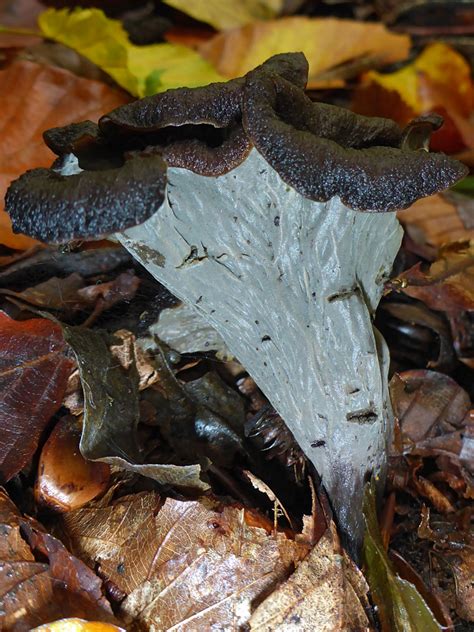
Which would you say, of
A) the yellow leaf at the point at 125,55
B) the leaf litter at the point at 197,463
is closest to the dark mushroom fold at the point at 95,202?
the leaf litter at the point at 197,463

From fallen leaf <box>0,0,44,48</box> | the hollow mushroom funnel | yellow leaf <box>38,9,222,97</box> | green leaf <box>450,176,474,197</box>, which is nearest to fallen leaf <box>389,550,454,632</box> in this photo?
the hollow mushroom funnel

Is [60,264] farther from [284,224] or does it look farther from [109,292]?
[284,224]

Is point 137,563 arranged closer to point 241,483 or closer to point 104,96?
point 241,483

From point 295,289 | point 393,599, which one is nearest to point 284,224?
point 295,289

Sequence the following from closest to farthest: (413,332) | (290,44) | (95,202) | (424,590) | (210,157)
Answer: (95,202)
(210,157)
(424,590)
(413,332)
(290,44)

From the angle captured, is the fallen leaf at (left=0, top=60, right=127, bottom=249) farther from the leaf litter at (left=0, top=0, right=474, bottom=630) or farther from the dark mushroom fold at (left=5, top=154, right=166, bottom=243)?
the dark mushroom fold at (left=5, top=154, right=166, bottom=243)
